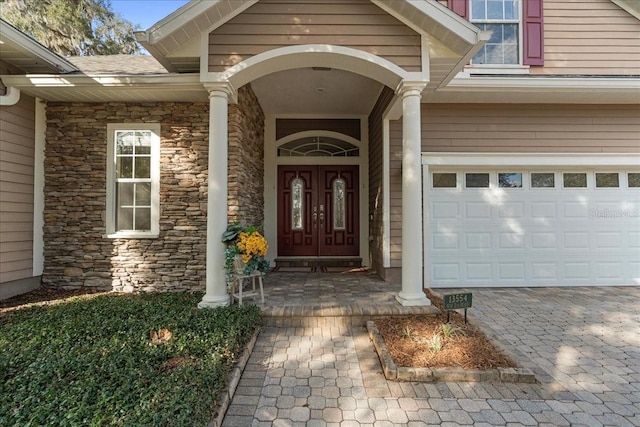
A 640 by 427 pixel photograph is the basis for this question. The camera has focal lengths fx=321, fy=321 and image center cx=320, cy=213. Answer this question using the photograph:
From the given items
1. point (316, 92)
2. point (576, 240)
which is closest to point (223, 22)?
point (316, 92)

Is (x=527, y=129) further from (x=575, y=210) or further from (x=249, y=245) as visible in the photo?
(x=249, y=245)

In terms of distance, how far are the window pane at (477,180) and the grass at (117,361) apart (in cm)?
402

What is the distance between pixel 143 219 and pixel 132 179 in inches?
24.5

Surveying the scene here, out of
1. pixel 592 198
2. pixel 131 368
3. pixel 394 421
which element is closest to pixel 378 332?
pixel 394 421

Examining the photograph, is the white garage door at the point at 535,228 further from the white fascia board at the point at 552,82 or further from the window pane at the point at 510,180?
the white fascia board at the point at 552,82

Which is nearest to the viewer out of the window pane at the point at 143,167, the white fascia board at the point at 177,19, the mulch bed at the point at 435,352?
the mulch bed at the point at 435,352

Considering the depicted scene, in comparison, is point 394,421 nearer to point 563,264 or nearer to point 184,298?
point 184,298

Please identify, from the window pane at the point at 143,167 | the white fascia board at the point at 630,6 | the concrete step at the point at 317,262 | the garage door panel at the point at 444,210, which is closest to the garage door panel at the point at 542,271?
the garage door panel at the point at 444,210

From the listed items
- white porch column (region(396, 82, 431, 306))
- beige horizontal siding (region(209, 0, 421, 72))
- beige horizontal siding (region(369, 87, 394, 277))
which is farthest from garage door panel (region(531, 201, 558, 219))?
beige horizontal siding (region(209, 0, 421, 72))

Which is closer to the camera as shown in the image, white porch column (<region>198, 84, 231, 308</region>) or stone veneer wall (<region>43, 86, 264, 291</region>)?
white porch column (<region>198, 84, 231, 308</region>)

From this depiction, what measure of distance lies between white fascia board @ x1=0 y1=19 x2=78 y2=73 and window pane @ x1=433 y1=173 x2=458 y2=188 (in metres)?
5.86

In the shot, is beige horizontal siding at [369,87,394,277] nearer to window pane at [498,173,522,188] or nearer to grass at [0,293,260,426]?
window pane at [498,173,522,188]

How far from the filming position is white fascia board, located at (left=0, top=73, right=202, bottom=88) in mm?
4121

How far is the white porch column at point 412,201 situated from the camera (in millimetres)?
3715
